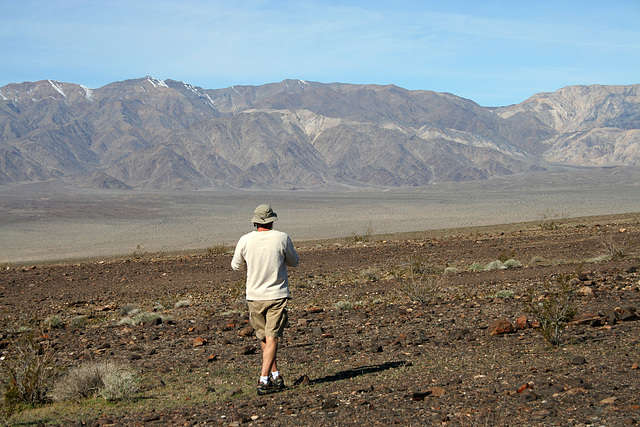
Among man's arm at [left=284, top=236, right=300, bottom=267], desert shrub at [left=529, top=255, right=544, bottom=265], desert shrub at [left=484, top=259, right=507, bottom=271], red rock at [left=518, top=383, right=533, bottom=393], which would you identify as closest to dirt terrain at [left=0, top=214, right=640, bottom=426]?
red rock at [left=518, top=383, right=533, bottom=393]

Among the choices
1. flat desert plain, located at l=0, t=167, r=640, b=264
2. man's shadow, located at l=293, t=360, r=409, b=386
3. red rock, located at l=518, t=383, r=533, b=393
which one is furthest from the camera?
Result: flat desert plain, located at l=0, t=167, r=640, b=264

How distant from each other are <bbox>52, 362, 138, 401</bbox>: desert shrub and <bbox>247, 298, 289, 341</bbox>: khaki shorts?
1211mm

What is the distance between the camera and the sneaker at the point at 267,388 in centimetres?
541

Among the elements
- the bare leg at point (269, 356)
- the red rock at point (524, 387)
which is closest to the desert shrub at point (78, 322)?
the bare leg at point (269, 356)

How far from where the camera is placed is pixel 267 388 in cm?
545

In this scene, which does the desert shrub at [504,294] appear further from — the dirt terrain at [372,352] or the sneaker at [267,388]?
the sneaker at [267,388]

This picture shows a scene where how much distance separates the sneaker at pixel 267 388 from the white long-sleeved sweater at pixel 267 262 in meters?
0.73

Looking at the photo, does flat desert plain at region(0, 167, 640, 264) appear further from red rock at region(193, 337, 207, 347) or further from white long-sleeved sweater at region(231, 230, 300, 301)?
white long-sleeved sweater at region(231, 230, 300, 301)

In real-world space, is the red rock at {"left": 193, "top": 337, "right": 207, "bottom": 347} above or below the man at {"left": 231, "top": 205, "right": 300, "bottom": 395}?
below

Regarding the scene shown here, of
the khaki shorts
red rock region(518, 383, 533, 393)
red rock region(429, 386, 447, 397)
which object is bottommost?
red rock region(429, 386, 447, 397)

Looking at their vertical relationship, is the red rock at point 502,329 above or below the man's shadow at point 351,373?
above

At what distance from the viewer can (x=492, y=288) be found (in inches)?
429

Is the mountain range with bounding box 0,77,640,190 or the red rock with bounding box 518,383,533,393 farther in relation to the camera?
the mountain range with bounding box 0,77,640,190

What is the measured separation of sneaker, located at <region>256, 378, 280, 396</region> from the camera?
17.7 feet
